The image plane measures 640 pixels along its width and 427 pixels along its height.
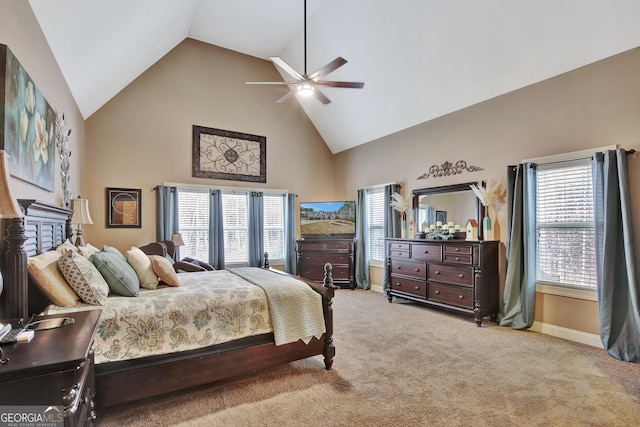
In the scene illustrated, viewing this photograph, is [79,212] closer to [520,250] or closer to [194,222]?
[194,222]

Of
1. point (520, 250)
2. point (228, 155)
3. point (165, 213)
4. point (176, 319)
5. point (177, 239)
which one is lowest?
point (176, 319)

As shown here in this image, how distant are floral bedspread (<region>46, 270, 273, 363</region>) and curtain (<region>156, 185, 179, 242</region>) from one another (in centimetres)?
290

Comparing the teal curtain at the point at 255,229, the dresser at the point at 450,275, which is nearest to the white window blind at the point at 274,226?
the teal curtain at the point at 255,229

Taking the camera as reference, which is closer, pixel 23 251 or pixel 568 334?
pixel 23 251

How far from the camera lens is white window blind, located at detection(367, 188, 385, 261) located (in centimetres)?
641

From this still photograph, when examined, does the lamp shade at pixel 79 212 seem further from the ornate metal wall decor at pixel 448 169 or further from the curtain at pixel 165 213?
the ornate metal wall decor at pixel 448 169

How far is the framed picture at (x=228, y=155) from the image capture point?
596 cm

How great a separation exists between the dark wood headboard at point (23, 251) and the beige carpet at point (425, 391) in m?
0.96

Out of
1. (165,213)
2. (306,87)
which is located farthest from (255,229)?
(306,87)

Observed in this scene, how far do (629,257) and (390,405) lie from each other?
9.15 ft

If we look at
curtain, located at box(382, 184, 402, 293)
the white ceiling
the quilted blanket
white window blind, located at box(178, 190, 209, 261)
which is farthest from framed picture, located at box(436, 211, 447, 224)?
white window blind, located at box(178, 190, 209, 261)

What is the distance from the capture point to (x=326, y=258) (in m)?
6.52

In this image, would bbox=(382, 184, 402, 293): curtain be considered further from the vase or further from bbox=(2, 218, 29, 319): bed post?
bbox=(2, 218, 29, 319): bed post

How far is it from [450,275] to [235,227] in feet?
13.1
